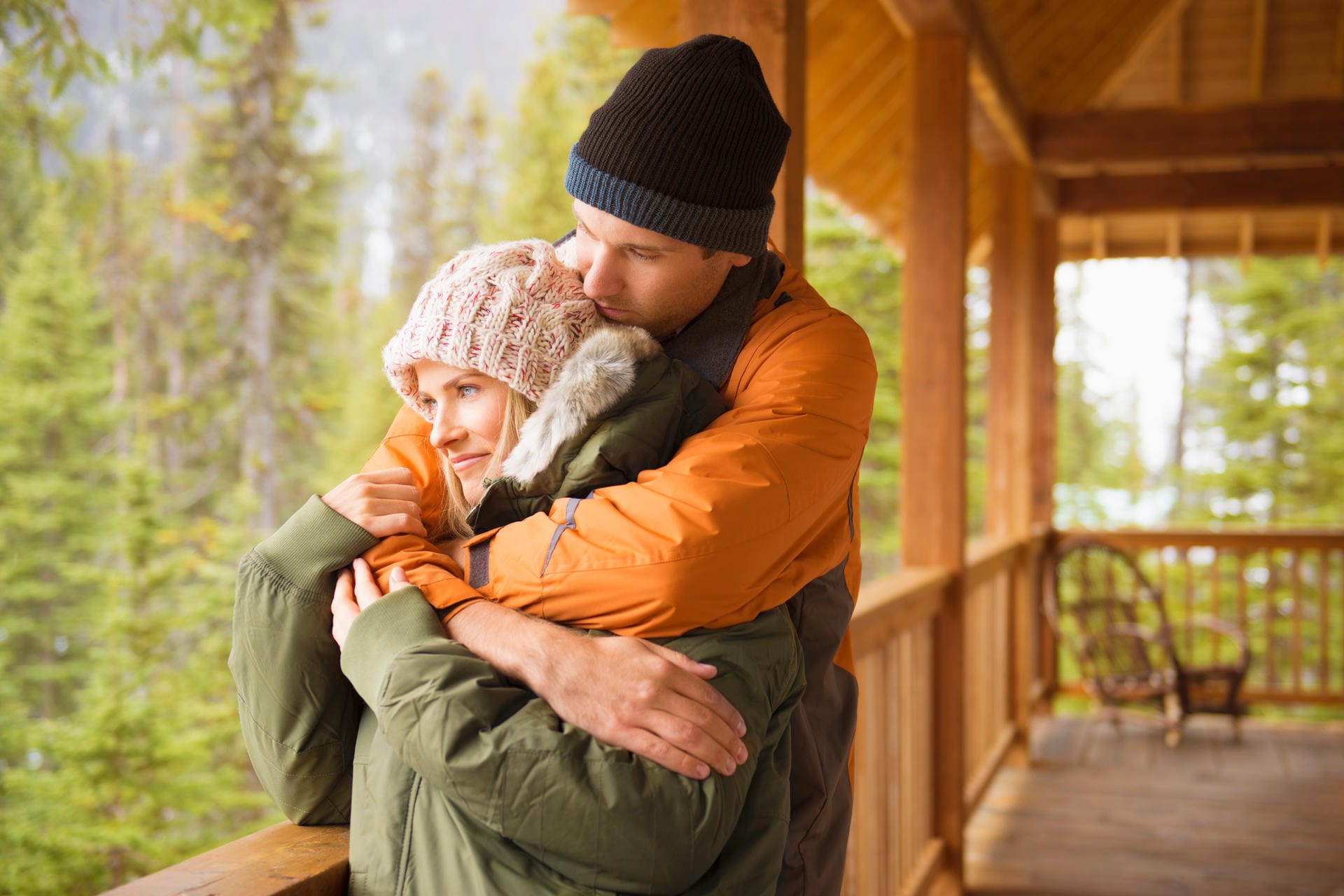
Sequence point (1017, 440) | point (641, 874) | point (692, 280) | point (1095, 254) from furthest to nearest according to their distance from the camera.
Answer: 1. point (1095, 254)
2. point (1017, 440)
3. point (692, 280)
4. point (641, 874)

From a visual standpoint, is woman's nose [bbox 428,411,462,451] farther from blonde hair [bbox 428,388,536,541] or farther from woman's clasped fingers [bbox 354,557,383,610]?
woman's clasped fingers [bbox 354,557,383,610]

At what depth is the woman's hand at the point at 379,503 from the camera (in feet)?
3.93

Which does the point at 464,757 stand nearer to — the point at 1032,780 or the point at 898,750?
the point at 898,750

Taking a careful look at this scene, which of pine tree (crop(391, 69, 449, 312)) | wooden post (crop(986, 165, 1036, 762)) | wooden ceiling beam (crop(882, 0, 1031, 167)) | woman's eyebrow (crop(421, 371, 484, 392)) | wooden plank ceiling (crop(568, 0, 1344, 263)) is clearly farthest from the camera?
pine tree (crop(391, 69, 449, 312))

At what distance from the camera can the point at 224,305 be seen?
15.5 m

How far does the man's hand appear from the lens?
1.04 m

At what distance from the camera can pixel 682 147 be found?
1311mm

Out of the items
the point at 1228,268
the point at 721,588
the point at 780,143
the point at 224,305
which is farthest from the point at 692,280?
the point at 1228,268

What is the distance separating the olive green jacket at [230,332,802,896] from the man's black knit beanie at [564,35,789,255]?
0.20 meters

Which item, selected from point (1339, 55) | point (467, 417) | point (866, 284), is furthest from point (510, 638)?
point (866, 284)

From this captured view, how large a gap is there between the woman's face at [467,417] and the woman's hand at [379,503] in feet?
0.21

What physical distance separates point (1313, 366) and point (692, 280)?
56.7 feet

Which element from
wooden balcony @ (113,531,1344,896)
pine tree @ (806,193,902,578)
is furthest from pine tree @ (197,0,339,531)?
wooden balcony @ (113,531,1344,896)

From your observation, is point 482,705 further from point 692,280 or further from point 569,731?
point 692,280
